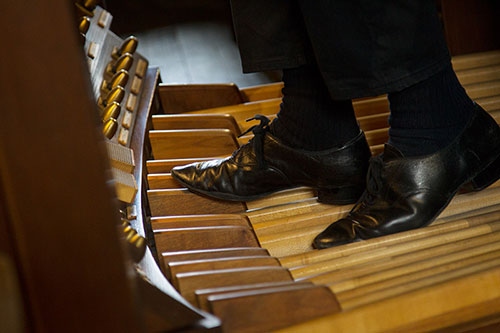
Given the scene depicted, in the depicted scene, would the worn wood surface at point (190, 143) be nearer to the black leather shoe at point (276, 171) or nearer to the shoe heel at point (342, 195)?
the black leather shoe at point (276, 171)

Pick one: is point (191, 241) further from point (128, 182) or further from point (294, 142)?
point (294, 142)

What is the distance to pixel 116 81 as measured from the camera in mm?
1221

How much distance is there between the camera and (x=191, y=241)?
80 centimetres

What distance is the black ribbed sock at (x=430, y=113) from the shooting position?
0.83 metres

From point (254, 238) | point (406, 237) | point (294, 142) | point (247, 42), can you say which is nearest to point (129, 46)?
point (247, 42)

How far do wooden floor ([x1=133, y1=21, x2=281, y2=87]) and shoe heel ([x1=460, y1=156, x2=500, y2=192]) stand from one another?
1105 mm

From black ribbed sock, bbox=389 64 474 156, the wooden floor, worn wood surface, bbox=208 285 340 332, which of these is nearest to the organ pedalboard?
worn wood surface, bbox=208 285 340 332

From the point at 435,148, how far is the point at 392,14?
0.67 ft

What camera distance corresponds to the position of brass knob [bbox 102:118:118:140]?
→ 0.99 metres

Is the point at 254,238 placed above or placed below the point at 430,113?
below

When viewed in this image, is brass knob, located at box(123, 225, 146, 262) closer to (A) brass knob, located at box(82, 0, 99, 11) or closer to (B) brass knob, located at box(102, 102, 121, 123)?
(B) brass knob, located at box(102, 102, 121, 123)

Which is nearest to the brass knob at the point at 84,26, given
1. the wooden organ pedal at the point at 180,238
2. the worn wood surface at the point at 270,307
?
the wooden organ pedal at the point at 180,238

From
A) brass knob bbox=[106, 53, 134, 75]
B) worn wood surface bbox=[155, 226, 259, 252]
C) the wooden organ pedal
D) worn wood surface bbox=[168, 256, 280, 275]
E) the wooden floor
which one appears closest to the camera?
the wooden organ pedal

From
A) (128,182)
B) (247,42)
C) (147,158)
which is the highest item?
(247,42)
